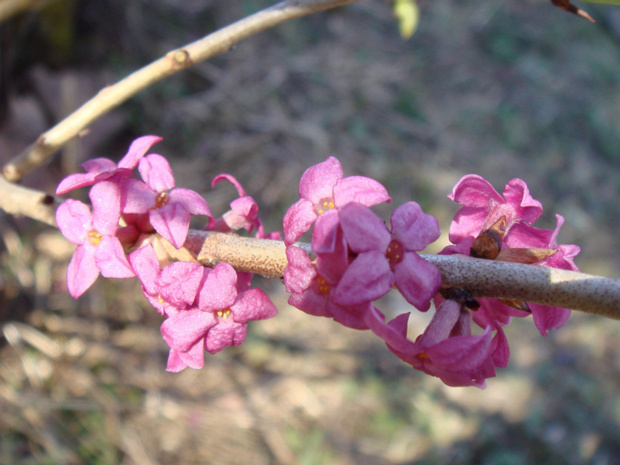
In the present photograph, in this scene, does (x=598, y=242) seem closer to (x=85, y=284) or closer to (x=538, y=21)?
(x=538, y=21)

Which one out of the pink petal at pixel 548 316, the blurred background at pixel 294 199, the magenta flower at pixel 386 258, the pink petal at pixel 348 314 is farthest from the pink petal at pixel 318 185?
the blurred background at pixel 294 199

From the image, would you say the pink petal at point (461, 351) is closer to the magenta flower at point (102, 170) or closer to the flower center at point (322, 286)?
the flower center at point (322, 286)

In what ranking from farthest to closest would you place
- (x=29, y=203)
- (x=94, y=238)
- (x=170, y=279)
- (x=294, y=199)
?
(x=294, y=199)
(x=29, y=203)
(x=94, y=238)
(x=170, y=279)

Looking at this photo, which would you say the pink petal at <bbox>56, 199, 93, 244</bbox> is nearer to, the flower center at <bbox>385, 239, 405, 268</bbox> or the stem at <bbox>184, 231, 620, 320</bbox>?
the stem at <bbox>184, 231, 620, 320</bbox>

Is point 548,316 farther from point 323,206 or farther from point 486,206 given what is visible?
point 323,206

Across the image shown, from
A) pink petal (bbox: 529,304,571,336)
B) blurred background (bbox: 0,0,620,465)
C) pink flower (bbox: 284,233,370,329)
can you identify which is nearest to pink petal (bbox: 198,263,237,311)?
pink flower (bbox: 284,233,370,329)

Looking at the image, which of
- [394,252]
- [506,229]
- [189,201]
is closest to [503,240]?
[506,229]
